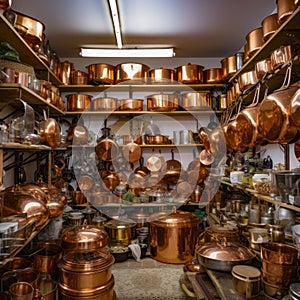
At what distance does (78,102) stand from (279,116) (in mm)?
2790

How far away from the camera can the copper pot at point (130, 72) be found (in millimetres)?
3771

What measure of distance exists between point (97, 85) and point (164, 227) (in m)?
1.96

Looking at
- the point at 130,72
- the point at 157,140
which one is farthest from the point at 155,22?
the point at 157,140

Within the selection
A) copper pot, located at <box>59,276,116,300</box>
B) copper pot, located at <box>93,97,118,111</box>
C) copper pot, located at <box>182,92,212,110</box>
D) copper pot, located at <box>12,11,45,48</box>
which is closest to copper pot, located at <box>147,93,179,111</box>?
copper pot, located at <box>182,92,212,110</box>

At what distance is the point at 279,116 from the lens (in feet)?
5.04

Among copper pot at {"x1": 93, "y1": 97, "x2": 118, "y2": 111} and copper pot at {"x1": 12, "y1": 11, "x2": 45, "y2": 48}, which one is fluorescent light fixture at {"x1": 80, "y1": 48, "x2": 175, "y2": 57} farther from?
copper pot at {"x1": 12, "y1": 11, "x2": 45, "y2": 48}

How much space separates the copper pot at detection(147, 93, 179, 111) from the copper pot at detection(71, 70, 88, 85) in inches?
34.2

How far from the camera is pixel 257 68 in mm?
2283

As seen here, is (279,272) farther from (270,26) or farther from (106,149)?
(106,149)

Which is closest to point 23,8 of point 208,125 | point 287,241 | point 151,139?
point 151,139

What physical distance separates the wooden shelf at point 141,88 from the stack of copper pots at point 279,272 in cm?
274

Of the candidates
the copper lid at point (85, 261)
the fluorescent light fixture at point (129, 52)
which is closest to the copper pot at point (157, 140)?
the fluorescent light fixture at point (129, 52)

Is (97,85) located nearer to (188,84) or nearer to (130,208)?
(188,84)

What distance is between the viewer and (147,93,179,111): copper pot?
3.75 metres
